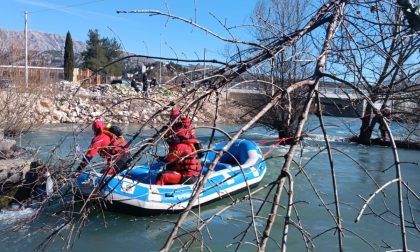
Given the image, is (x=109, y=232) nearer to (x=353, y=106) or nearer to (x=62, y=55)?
(x=353, y=106)

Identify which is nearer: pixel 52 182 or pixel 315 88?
pixel 315 88

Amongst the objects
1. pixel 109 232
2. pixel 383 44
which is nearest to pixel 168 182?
pixel 109 232

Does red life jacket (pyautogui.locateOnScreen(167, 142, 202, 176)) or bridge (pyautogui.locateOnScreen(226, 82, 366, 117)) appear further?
bridge (pyautogui.locateOnScreen(226, 82, 366, 117))

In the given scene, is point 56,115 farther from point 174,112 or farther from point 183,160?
point 174,112

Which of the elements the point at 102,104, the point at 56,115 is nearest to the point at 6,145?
the point at 102,104

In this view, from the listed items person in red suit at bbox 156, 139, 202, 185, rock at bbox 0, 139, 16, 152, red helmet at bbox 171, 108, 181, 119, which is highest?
red helmet at bbox 171, 108, 181, 119

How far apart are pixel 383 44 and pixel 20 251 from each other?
4.87 m

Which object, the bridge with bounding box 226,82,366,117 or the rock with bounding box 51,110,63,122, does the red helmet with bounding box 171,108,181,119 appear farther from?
the rock with bounding box 51,110,63,122

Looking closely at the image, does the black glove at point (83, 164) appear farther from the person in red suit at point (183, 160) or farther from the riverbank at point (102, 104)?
the person in red suit at point (183, 160)

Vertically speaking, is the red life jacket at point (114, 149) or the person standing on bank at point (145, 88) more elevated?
the person standing on bank at point (145, 88)

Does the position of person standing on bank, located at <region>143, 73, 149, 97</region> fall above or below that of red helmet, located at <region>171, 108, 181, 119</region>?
→ above

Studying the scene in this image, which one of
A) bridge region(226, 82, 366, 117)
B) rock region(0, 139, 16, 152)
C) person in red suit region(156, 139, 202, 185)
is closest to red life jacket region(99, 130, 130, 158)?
person in red suit region(156, 139, 202, 185)

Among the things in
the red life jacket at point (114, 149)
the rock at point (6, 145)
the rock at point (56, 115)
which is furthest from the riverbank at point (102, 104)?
the rock at point (6, 145)

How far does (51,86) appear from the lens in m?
17.0
